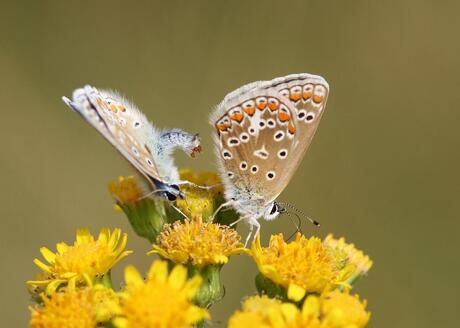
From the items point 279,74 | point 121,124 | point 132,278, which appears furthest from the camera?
point 279,74

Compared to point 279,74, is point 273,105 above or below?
above

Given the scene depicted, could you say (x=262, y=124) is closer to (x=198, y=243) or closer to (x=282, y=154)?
(x=282, y=154)

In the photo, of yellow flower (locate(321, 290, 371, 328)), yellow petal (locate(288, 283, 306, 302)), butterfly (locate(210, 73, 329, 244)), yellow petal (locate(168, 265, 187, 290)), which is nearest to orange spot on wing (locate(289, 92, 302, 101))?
butterfly (locate(210, 73, 329, 244))

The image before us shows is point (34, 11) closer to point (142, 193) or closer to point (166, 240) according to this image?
point (142, 193)

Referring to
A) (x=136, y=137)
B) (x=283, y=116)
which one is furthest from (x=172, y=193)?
(x=283, y=116)

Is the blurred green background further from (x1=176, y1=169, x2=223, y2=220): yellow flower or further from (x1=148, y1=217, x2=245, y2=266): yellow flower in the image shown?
(x1=148, y1=217, x2=245, y2=266): yellow flower

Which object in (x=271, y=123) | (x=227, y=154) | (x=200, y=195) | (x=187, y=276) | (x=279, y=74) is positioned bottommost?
(x=187, y=276)

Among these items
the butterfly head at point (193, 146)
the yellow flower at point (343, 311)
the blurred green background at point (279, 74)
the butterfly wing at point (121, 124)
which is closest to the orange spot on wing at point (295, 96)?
the butterfly head at point (193, 146)

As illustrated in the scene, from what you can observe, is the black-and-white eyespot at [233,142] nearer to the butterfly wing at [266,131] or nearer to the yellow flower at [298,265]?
the butterfly wing at [266,131]
